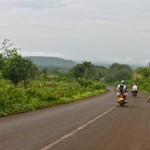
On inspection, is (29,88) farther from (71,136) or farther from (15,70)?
(15,70)

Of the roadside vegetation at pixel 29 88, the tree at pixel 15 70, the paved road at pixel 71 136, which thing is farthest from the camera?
the tree at pixel 15 70

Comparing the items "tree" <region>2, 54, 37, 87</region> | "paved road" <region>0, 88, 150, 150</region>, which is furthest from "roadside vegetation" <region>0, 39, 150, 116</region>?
"paved road" <region>0, 88, 150, 150</region>

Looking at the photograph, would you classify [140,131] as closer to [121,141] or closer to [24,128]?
[121,141]

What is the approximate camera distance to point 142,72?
4574 inches

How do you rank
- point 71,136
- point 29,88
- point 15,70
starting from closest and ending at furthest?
point 71,136, point 29,88, point 15,70

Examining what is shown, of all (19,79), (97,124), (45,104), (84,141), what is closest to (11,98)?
(45,104)

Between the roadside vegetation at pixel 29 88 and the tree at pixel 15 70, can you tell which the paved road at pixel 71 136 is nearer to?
the roadside vegetation at pixel 29 88

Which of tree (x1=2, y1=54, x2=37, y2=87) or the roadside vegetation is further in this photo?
tree (x1=2, y1=54, x2=37, y2=87)

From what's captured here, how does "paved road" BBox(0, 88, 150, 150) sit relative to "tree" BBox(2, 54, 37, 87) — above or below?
below

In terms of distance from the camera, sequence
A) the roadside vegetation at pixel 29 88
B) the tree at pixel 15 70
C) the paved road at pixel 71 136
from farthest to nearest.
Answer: the tree at pixel 15 70 → the roadside vegetation at pixel 29 88 → the paved road at pixel 71 136

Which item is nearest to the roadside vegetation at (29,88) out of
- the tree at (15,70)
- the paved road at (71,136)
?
the tree at (15,70)

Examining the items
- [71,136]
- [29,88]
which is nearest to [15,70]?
[29,88]

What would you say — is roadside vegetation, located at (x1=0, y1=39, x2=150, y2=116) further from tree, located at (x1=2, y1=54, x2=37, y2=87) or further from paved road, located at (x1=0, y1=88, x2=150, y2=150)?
paved road, located at (x1=0, y1=88, x2=150, y2=150)

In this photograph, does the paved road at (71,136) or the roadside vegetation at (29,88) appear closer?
the paved road at (71,136)
